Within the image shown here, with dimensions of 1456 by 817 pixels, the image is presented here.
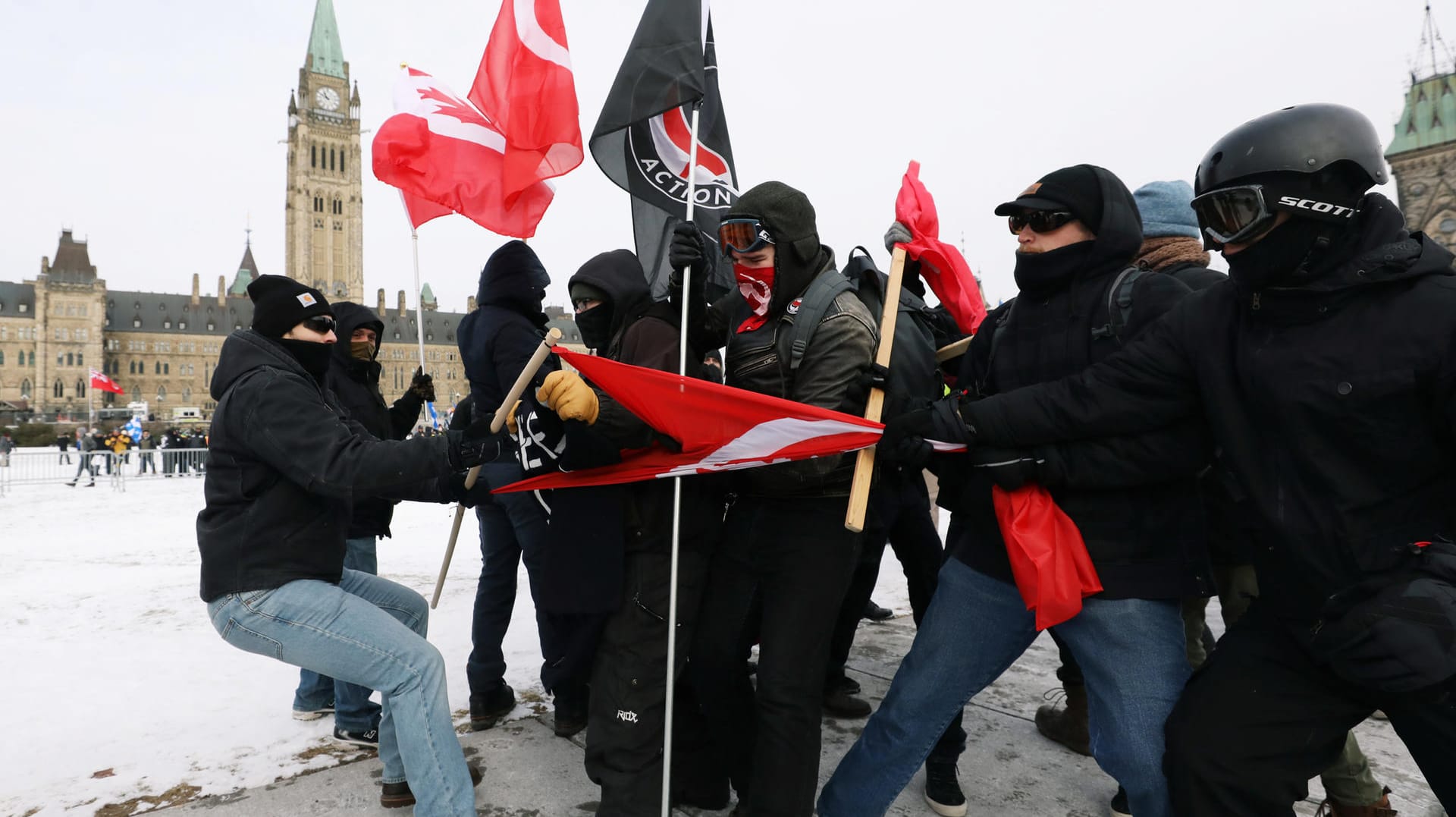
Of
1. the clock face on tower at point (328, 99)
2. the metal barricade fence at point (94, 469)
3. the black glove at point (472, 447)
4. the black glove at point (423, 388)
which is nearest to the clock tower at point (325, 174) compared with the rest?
the clock face on tower at point (328, 99)

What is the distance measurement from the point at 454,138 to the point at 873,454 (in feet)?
10.6

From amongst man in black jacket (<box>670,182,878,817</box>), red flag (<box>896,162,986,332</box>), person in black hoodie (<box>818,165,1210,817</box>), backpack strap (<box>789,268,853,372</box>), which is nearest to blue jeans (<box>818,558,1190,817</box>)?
person in black hoodie (<box>818,165,1210,817</box>)

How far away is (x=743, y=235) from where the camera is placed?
3.05 meters

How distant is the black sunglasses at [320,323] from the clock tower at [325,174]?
10941cm

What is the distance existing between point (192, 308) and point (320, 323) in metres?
124

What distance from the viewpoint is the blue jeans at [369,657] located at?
2.79 m

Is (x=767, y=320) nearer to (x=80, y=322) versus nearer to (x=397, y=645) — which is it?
(x=397, y=645)

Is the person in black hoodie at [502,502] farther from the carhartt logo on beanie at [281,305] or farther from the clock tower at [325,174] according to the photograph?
the clock tower at [325,174]

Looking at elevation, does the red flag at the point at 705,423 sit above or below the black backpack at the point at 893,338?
below

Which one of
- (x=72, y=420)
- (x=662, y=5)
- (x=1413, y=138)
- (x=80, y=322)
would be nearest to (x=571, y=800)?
(x=662, y=5)

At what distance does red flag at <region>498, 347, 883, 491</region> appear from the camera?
2.76 metres

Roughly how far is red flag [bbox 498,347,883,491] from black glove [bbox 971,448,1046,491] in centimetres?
43

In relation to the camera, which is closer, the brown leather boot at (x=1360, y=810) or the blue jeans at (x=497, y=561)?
the brown leather boot at (x=1360, y=810)

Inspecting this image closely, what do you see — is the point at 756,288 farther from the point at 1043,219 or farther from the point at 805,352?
the point at 1043,219
